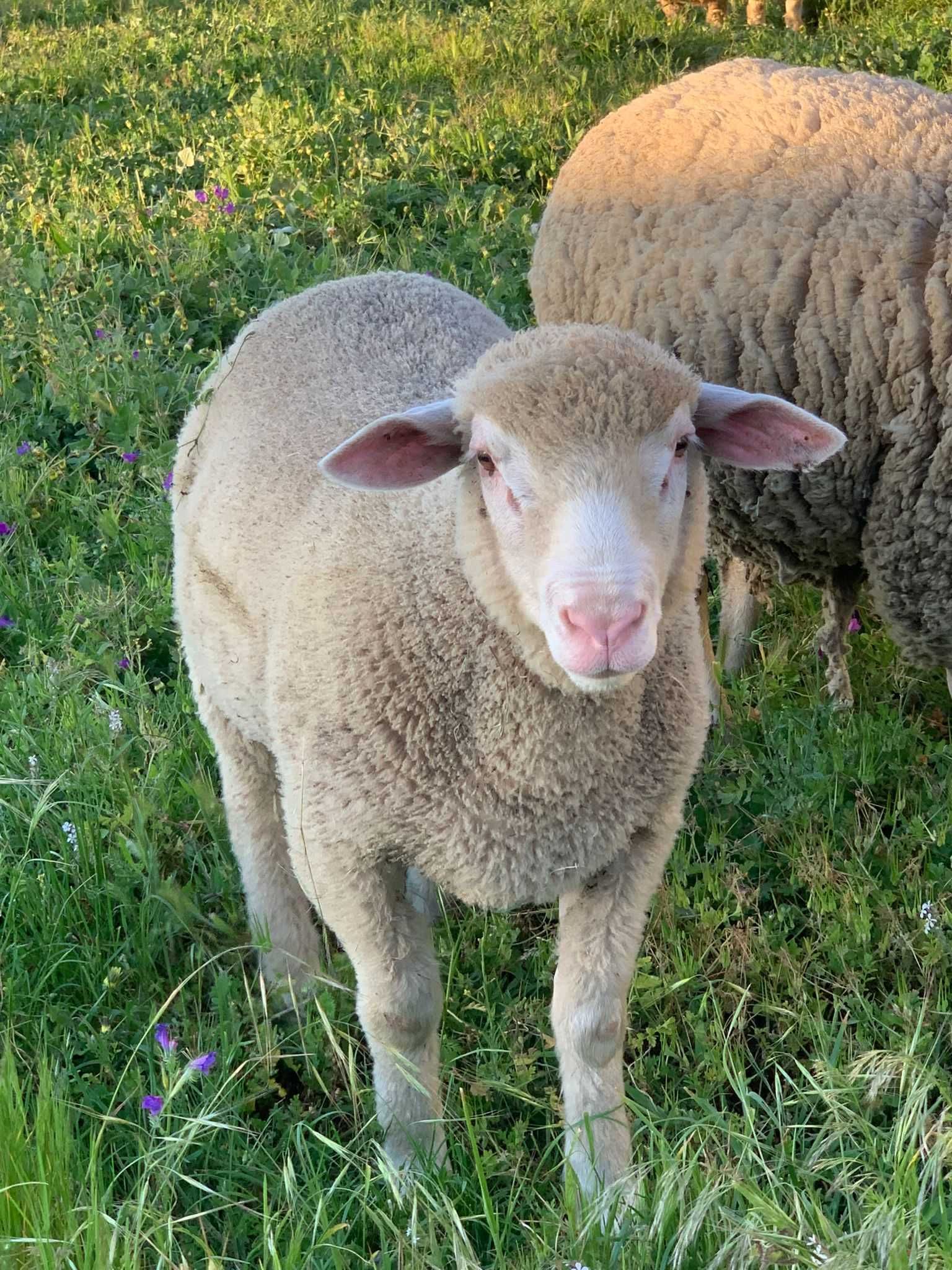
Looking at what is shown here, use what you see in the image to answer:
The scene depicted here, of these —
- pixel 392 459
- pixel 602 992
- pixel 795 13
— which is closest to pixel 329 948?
pixel 602 992

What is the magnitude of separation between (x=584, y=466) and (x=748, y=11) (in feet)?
29.4

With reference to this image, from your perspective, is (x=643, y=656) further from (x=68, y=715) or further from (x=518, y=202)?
(x=518, y=202)

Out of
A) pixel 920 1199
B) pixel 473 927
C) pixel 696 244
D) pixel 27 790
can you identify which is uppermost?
pixel 696 244

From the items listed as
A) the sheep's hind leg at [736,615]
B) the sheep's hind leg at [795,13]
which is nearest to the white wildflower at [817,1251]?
the sheep's hind leg at [736,615]

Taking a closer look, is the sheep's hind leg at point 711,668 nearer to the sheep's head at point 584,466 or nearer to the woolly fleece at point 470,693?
the woolly fleece at point 470,693

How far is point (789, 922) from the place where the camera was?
125 inches

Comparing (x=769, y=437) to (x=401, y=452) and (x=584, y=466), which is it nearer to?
(x=584, y=466)

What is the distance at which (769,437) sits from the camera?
2.50 meters

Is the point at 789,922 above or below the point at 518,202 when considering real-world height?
below

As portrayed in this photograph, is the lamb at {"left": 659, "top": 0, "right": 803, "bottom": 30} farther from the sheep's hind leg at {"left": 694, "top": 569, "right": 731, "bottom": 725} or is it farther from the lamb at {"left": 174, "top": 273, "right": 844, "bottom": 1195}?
the lamb at {"left": 174, "top": 273, "right": 844, "bottom": 1195}


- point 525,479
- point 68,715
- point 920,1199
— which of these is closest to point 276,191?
point 68,715

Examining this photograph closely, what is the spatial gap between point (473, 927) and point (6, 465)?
2495 mm

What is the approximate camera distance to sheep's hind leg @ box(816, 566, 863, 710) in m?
4.06

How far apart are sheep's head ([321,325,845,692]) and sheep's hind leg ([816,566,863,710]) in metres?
1.61
